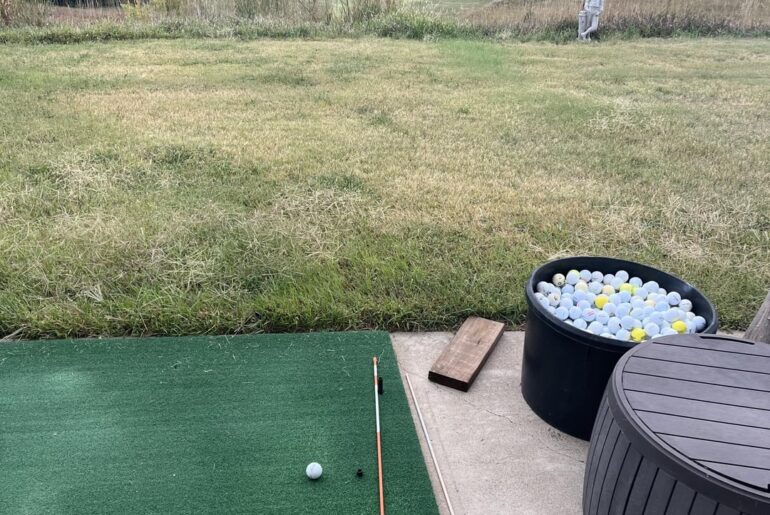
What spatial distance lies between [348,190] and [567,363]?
2261 mm

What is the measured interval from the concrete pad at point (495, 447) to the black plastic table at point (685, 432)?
0.31 meters

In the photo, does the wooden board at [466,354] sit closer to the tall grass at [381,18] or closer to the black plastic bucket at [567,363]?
the black plastic bucket at [567,363]

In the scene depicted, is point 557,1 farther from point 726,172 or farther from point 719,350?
point 719,350

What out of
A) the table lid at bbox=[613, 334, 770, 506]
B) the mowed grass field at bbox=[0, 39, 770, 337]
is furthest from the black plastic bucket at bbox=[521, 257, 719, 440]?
the mowed grass field at bbox=[0, 39, 770, 337]

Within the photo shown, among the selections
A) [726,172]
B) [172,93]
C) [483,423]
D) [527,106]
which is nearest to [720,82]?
[527,106]

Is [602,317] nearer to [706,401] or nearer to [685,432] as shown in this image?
[706,401]

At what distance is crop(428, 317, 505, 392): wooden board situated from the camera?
Result: 245 centimetres

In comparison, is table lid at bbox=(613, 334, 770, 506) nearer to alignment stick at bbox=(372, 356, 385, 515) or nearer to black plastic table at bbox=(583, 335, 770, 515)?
black plastic table at bbox=(583, 335, 770, 515)

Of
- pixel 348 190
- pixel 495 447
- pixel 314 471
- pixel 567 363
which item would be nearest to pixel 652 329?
pixel 567 363

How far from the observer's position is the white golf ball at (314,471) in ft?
6.53

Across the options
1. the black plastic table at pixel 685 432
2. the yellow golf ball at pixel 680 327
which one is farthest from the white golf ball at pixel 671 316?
the black plastic table at pixel 685 432

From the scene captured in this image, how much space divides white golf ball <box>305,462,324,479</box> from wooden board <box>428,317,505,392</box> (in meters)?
0.65

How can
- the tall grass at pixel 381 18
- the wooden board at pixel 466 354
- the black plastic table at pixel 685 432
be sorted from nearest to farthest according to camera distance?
the black plastic table at pixel 685 432
the wooden board at pixel 466 354
the tall grass at pixel 381 18

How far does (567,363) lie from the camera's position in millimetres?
2078
